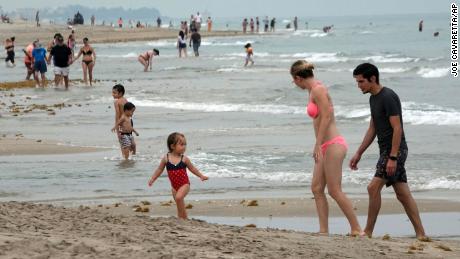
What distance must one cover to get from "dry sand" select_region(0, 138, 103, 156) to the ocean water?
343mm

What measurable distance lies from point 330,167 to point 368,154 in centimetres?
658

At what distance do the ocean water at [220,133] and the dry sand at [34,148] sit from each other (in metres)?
0.34

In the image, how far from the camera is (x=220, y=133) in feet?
56.6

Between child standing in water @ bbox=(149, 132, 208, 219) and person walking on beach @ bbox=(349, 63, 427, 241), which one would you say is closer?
person walking on beach @ bbox=(349, 63, 427, 241)

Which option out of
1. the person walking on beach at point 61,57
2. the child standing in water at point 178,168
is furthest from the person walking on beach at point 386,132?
the person walking on beach at point 61,57

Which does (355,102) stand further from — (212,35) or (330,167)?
(212,35)

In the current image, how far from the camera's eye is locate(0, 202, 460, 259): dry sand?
6121mm

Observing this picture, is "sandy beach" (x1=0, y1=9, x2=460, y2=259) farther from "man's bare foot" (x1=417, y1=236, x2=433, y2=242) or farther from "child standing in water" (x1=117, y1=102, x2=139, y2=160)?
"child standing in water" (x1=117, y1=102, x2=139, y2=160)

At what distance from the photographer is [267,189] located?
38.4 feet

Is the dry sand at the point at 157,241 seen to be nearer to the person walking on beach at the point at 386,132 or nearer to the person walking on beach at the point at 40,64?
the person walking on beach at the point at 386,132

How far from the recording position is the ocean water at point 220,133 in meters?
11.8

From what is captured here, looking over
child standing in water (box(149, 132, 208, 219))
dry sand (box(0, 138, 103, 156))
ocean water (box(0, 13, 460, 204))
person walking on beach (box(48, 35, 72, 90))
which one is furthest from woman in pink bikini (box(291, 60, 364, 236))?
person walking on beach (box(48, 35, 72, 90))

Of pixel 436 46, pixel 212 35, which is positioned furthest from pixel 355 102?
pixel 212 35

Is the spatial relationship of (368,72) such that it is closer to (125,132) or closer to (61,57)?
(125,132)
